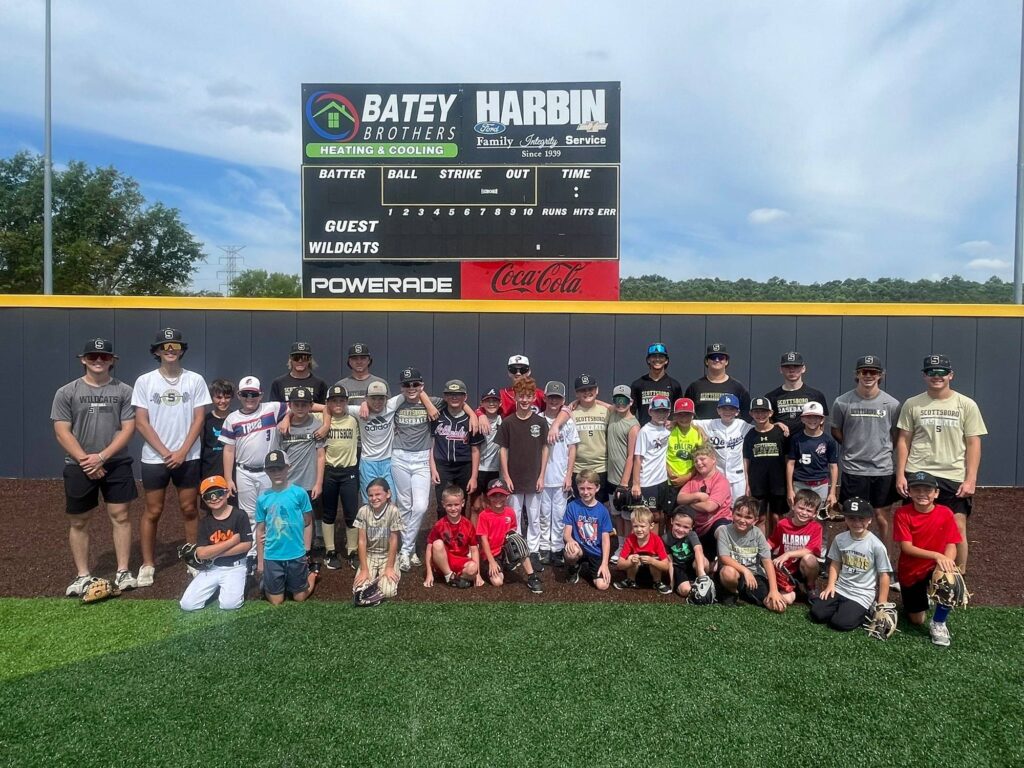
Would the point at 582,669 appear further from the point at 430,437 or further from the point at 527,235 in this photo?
the point at 527,235

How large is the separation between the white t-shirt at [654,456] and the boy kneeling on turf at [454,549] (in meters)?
1.44

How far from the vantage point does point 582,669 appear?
11.2 feet

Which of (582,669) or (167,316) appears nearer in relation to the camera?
(582,669)

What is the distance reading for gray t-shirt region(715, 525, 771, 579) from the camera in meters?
4.38

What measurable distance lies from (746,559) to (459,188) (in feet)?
20.1

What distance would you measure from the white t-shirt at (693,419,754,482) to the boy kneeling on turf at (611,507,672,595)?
31.8 inches

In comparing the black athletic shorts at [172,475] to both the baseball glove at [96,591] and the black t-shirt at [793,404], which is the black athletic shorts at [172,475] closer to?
the baseball glove at [96,591]

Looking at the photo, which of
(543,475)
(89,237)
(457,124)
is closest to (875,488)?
(543,475)

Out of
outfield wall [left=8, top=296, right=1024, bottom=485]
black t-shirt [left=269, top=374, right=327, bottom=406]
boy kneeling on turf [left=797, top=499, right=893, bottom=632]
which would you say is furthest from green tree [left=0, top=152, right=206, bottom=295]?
boy kneeling on turf [left=797, top=499, right=893, bottom=632]

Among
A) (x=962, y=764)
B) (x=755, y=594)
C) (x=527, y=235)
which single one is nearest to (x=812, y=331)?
(x=527, y=235)

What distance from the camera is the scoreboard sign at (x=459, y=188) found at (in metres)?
8.41

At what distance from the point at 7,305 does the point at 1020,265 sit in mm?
15400

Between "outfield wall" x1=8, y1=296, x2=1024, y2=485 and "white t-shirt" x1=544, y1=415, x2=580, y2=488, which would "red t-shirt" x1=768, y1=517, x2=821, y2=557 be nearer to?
"white t-shirt" x1=544, y1=415, x2=580, y2=488

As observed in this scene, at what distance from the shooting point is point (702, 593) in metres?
4.30
